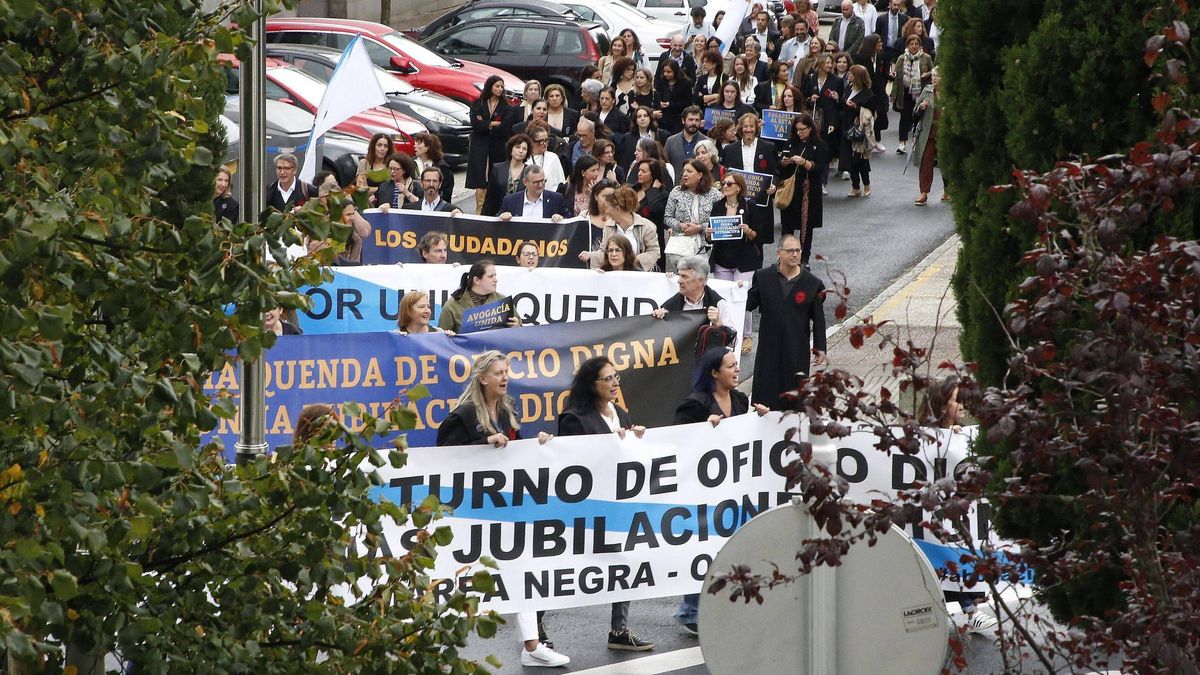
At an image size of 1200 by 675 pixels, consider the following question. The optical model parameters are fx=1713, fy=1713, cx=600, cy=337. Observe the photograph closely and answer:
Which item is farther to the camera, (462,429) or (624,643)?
(624,643)

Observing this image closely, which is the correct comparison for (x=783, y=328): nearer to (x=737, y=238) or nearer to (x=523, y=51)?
(x=737, y=238)

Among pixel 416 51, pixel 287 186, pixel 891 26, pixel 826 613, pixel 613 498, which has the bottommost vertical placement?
pixel 613 498

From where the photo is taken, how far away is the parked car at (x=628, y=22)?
102ft

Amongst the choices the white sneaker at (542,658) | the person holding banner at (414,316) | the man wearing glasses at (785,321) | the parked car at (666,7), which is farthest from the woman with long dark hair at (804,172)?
the parked car at (666,7)

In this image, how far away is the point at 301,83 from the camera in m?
23.0

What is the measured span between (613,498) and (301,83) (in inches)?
588

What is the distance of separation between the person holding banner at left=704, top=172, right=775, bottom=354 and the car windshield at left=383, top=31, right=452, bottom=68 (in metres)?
11.8

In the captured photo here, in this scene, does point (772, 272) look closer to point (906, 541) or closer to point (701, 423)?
point (701, 423)

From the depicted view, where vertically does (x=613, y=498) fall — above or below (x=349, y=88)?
below

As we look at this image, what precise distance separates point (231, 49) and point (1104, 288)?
2373 millimetres

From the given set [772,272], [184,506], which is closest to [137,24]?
[184,506]

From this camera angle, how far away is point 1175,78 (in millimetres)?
4520

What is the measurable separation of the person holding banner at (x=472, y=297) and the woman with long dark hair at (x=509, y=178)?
14.0 ft

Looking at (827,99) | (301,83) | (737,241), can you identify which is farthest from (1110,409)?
(301,83)
